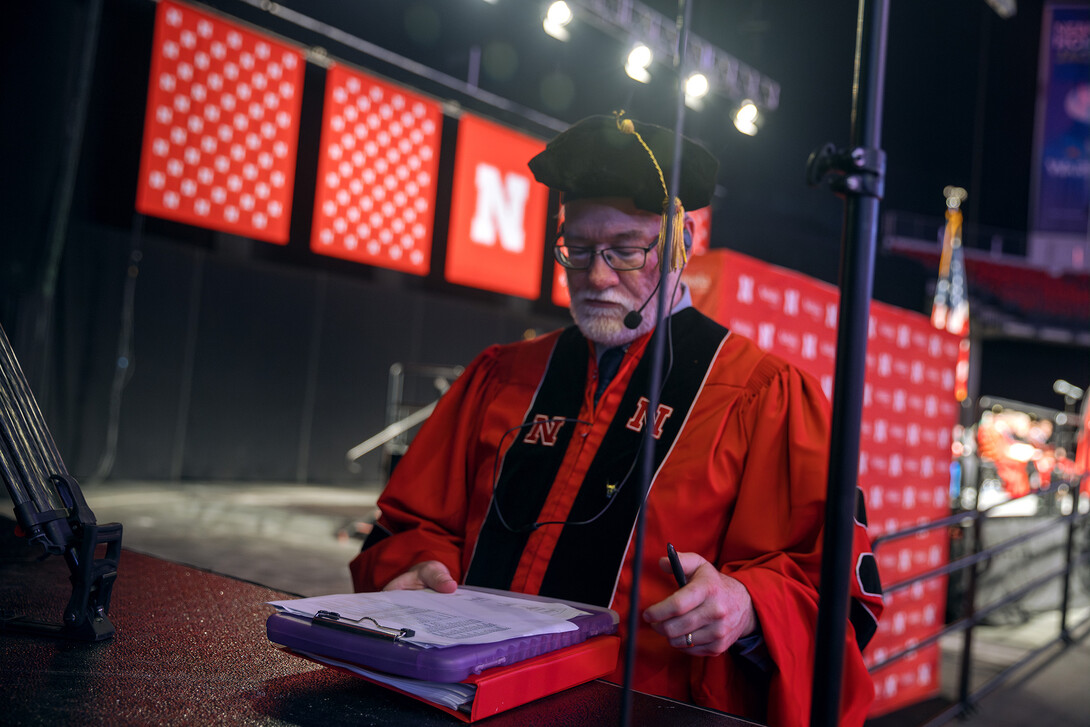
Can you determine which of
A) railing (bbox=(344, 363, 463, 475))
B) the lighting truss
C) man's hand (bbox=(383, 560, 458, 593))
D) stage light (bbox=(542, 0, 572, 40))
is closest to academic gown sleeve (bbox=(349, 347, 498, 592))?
man's hand (bbox=(383, 560, 458, 593))

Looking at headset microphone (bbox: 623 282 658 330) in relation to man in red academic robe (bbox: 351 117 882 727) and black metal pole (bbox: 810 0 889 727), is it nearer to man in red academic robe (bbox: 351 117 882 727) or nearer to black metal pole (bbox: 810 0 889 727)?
man in red academic robe (bbox: 351 117 882 727)

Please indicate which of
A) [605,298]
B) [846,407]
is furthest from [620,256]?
[846,407]

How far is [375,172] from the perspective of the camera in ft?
20.5

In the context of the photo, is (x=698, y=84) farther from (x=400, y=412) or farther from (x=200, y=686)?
(x=200, y=686)

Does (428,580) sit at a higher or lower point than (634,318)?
lower

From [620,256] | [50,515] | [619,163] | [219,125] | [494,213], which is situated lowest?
[50,515]

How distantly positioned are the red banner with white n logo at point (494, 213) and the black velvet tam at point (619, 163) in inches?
212

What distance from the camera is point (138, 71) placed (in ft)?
19.0

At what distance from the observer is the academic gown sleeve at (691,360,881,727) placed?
0.97m

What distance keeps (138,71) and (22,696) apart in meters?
6.23

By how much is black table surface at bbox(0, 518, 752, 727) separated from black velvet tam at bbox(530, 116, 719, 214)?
74cm

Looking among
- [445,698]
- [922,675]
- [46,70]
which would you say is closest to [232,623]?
[445,698]

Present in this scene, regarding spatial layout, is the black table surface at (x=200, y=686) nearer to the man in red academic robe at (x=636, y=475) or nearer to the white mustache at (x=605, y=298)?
the man in red academic robe at (x=636, y=475)

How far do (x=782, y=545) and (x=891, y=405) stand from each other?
276cm
